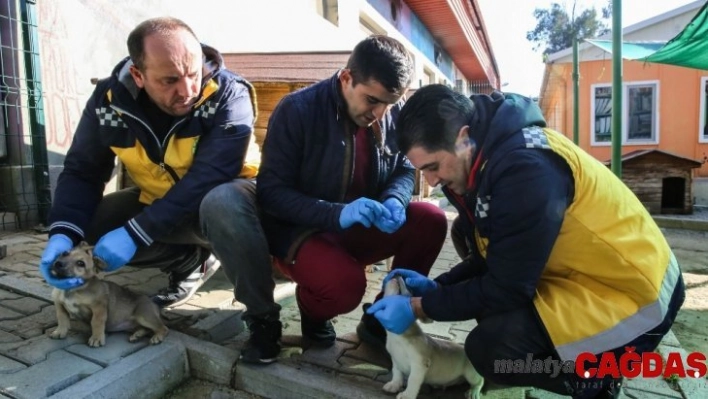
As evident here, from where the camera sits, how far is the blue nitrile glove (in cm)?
207

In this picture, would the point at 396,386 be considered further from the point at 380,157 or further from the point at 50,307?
the point at 50,307

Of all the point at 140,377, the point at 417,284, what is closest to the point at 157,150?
the point at 140,377

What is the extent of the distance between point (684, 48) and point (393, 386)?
623cm

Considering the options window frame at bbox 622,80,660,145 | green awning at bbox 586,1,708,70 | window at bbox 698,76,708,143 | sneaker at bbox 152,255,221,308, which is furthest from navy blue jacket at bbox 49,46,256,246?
window at bbox 698,76,708,143

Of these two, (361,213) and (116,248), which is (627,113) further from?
(116,248)

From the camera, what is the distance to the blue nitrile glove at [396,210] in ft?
6.78

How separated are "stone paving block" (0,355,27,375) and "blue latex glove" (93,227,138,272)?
0.47 metres

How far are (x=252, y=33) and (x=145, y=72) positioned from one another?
4.87 m

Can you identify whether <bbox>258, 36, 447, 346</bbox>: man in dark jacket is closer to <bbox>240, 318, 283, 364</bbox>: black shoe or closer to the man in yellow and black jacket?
<bbox>240, 318, 283, 364</bbox>: black shoe

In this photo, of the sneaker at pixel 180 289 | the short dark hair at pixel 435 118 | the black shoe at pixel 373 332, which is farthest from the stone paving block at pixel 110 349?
the short dark hair at pixel 435 118

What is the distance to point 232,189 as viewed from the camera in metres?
2.04

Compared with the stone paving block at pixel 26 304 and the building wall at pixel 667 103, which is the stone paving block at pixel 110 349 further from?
the building wall at pixel 667 103

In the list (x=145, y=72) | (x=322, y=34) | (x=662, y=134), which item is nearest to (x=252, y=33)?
(x=322, y=34)

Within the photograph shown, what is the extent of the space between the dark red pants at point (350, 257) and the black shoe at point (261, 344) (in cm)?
21
